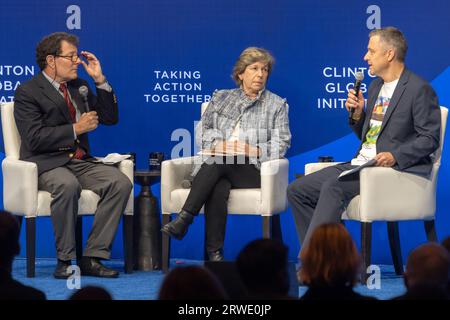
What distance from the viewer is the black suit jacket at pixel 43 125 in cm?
634

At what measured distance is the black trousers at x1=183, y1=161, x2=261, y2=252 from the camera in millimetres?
6273

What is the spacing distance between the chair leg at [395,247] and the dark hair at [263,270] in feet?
11.6

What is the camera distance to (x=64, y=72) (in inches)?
257

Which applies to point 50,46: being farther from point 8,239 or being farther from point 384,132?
point 8,239

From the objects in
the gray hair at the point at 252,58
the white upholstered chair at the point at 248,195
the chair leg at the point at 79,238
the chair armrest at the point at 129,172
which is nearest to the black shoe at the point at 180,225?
the white upholstered chair at the point at 248,195

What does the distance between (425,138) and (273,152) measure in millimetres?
1055

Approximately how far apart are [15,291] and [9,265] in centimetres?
24

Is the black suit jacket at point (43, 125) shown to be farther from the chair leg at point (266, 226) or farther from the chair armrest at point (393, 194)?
the chair armrest at point (393, 194)


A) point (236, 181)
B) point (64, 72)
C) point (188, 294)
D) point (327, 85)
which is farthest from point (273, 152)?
point (188, 294)

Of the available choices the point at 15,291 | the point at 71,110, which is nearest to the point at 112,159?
the point at 71,110

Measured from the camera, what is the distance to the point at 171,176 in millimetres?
6438

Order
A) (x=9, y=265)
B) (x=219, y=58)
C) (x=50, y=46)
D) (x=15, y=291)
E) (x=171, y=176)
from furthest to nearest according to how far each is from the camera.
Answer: (x=219, y=58) < (x=50, y=46) < (x=171, y=176) < (x=9, y=265) < (x=15, y=291)

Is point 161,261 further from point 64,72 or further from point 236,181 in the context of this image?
point 64,72

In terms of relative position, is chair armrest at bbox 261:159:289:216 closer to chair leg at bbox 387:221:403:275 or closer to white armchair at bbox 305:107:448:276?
white armchair at bbox 305:107:448:276
